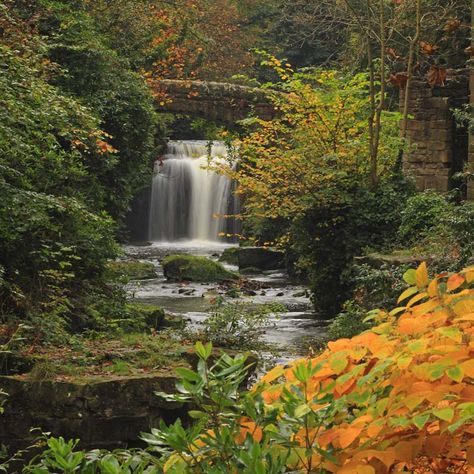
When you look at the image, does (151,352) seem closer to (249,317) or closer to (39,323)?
(39,323)

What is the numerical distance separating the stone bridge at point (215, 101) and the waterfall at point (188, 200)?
21.1 feet

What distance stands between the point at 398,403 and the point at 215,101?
73.0 feet

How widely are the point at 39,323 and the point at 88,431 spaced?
181cm

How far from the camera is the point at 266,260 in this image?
24109mm

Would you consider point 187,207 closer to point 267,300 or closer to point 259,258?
point 259,258

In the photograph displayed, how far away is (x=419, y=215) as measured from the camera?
14039 millimetres

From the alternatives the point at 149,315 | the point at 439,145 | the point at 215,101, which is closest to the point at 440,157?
the point at 439,145

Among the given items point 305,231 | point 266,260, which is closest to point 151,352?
point 305,231

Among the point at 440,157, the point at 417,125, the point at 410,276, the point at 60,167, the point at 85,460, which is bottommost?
the point at 85,460

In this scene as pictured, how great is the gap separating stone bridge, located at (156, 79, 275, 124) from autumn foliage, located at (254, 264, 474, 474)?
2140cm

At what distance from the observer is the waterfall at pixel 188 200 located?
31391 mm

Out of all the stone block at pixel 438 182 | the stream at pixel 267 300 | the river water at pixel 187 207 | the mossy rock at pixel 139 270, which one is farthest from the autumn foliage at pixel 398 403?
the river water at pixel 187 207

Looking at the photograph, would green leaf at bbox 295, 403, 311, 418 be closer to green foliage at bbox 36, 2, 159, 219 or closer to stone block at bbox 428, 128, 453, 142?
green foliage at bbox 36, 2, 159, 219

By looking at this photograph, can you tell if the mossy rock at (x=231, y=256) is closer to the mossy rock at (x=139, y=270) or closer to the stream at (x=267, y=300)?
the stream at (x=267, y=300)
